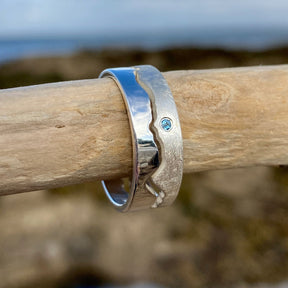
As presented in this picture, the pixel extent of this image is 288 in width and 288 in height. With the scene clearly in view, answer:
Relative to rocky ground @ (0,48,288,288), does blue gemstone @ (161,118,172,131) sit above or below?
above

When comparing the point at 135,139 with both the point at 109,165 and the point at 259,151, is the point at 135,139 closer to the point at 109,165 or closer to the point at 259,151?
the point at 109,165

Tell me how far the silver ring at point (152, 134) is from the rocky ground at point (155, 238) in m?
1.59

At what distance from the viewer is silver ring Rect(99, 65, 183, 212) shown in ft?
1.53

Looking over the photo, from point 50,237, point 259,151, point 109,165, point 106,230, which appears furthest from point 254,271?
point 109,165

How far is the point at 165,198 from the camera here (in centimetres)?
52

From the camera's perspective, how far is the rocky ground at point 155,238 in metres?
1.95

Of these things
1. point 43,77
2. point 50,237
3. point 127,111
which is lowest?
point 50,237

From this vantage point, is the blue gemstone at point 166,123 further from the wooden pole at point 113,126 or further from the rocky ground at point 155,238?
the rocky ground at point 155,238

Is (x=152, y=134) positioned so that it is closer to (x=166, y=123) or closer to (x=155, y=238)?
(x=166, y=123)

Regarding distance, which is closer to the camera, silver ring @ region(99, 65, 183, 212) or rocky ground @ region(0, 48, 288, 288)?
silver ring @ region(99, 65, 183, 212)

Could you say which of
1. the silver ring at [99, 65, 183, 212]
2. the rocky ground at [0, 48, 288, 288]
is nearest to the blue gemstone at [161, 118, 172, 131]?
the silver ring at [99, 65, 183, 212]

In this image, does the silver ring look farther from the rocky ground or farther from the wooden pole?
the rocky ground

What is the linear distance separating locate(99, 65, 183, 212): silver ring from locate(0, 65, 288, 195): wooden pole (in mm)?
30

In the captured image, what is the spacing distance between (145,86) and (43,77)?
1.99 metres
